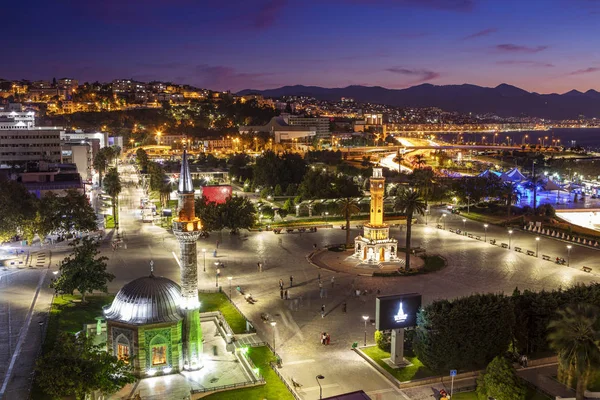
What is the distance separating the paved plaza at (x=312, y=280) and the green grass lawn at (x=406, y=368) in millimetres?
669

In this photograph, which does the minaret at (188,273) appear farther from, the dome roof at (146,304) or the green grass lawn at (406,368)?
the green grass lawn at (406,368)

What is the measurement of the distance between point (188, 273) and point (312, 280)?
16932 mm

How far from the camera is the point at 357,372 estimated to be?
27.2m

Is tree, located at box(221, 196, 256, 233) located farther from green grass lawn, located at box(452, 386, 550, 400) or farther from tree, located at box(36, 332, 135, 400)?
green grass lawn, located at box(452, 386, 550, 400)

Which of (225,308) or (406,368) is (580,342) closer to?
(406,368)

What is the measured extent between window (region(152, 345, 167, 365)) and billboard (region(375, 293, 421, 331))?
33.4ft

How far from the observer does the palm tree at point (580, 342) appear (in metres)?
22.5

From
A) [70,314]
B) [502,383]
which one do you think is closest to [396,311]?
[502,383]

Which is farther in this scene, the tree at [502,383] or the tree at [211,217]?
the tree at [211,217]

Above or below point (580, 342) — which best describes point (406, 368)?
below

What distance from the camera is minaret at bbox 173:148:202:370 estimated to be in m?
27.0

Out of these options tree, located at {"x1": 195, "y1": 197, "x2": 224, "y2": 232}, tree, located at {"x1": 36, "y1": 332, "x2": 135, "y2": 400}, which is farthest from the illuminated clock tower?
tree, located at {"x1": 36, "y1": 332, "x2": 135, "y2": 400}

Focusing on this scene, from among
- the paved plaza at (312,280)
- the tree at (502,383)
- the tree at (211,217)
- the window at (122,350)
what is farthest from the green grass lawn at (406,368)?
the tree at (211,217)

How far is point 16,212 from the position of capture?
51.8m
